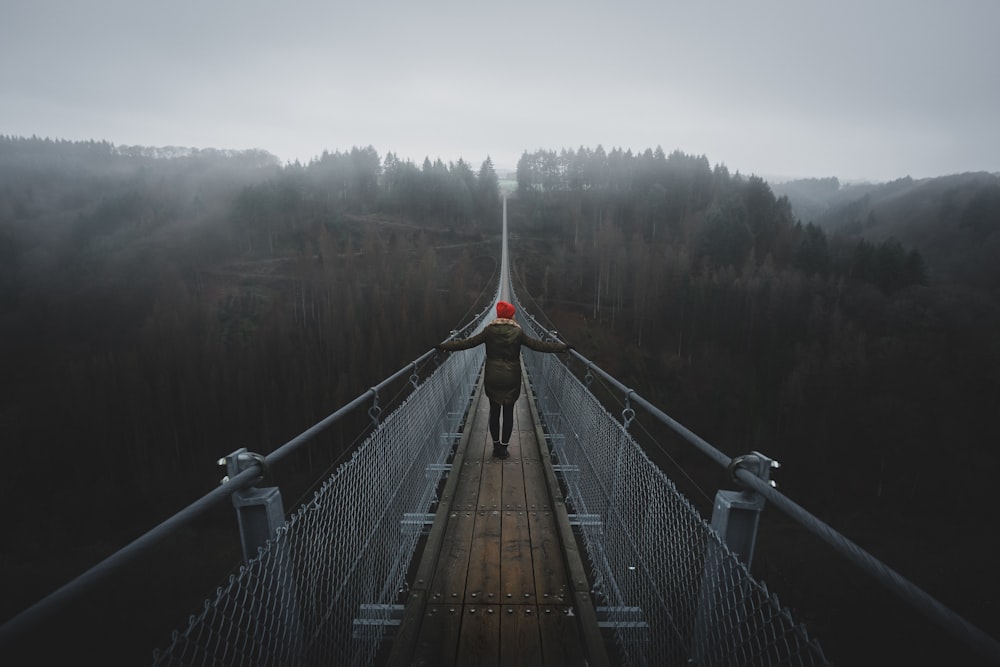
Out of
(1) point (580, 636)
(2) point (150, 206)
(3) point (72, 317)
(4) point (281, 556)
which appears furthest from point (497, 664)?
(2) point (150, 206)

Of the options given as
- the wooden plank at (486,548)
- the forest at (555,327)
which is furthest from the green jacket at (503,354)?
the forest at (555,327)

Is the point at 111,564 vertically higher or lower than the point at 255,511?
higher

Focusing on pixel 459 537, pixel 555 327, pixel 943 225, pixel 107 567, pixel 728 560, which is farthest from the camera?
pixel 943 225

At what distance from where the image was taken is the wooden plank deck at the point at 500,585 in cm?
219

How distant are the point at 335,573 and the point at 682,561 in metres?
1.48

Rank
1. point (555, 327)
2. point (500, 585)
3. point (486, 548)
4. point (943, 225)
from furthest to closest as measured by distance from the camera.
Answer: point (943, 225), point (555, 327), point (486, 548), point (500, 585)

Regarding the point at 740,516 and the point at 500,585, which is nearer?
the point at 740,516

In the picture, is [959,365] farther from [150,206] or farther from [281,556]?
[150,206]

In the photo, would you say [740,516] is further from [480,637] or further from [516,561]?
[516,561]

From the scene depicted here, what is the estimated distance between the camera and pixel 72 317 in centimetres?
5694

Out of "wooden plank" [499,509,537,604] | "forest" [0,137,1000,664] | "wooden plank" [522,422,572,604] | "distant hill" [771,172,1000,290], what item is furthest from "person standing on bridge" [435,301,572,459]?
"distant hill" [771,172,1000,290]

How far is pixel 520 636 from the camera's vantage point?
230cm

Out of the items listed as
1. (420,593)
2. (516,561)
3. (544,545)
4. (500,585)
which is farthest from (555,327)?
(420,593)

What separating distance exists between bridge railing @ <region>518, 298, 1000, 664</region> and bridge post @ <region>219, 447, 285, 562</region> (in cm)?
142
